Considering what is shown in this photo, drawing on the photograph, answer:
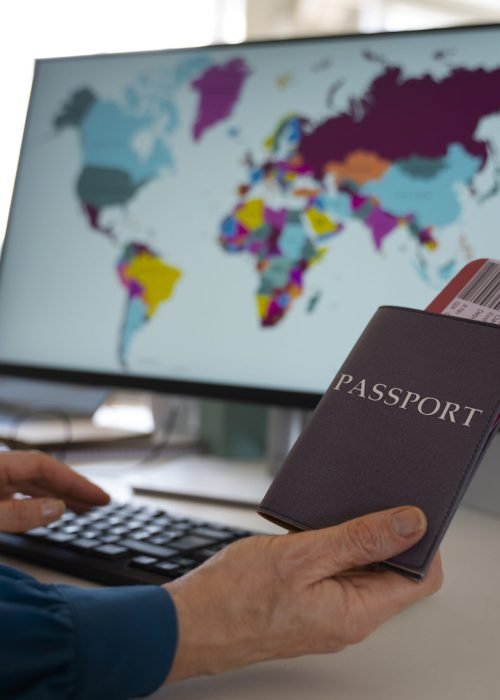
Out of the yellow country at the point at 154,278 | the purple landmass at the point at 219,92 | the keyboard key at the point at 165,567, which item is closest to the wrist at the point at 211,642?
the keyboard key at the point at 165,567

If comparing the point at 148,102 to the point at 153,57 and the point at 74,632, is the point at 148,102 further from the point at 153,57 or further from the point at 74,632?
the point at 74,632

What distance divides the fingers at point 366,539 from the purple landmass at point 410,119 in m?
0.46

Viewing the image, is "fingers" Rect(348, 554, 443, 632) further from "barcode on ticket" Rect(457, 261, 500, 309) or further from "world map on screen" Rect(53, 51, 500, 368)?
"world map on screen" Rect(53, 51, 500, 368)

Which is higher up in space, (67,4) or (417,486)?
(67,4)

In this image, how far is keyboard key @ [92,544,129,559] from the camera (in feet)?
1.73

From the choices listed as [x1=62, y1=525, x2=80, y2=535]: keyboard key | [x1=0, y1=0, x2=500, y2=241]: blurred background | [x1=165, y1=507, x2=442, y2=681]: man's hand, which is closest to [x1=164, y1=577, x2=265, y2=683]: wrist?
[x1=165, y1=507, x2=442, y2=681]: man's hand

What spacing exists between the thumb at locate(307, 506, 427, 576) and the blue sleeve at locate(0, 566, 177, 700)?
0.29ft

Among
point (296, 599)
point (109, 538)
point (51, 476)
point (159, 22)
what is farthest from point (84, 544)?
point (159, 22)

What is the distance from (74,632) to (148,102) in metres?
0.69

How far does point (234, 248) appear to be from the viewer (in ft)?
2.70

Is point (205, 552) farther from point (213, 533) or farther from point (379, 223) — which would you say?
point (379, 223)

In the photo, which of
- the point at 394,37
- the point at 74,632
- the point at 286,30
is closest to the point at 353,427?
the point at 74,632

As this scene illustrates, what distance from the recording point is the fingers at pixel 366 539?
37cm

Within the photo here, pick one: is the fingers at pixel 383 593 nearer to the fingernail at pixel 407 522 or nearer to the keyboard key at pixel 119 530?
the fingernail at pixel 407 522
